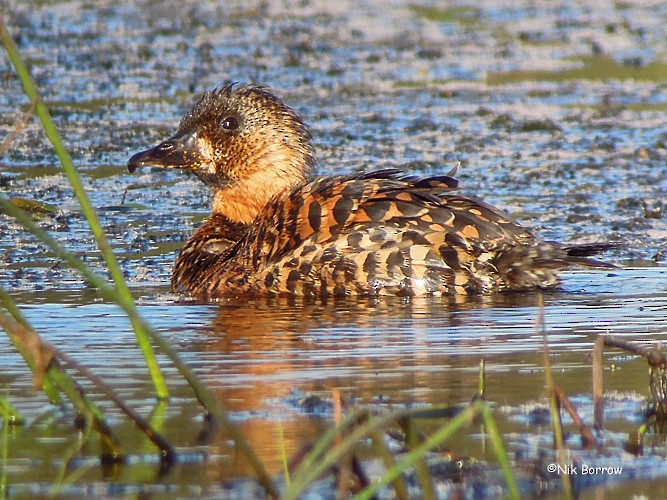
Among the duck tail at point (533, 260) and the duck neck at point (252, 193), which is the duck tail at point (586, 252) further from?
the duck neck at point (252, 193)

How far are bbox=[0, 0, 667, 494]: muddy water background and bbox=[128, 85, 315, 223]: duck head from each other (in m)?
0.56

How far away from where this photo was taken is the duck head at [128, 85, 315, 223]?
8.15 m

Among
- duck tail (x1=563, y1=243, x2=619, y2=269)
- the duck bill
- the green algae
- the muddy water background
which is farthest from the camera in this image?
the green algae

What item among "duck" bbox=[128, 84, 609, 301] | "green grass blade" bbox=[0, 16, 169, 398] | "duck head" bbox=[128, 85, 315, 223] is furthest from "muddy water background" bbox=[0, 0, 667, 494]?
"duck head" bbox=[128, 85, 315, 223]

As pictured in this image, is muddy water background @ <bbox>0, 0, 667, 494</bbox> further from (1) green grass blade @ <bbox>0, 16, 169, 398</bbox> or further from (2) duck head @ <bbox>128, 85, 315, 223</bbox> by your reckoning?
(2) duck head @ <bbox>128, 85, 315, 223</bbox>

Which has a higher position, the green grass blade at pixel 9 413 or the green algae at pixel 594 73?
the green algae at pixel 594 73

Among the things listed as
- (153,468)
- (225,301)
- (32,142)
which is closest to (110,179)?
(32,142)

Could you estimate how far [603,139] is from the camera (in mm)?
11461

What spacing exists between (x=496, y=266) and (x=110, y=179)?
4235mm

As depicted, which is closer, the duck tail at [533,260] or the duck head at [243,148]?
the duck tail at [533,260]

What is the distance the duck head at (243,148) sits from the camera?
8.15 m

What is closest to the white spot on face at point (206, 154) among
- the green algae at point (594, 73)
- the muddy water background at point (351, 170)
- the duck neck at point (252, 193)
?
the duck neck at point (252, 193)

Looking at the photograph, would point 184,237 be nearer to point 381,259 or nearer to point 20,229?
point 20,229

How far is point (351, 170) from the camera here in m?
10.5
